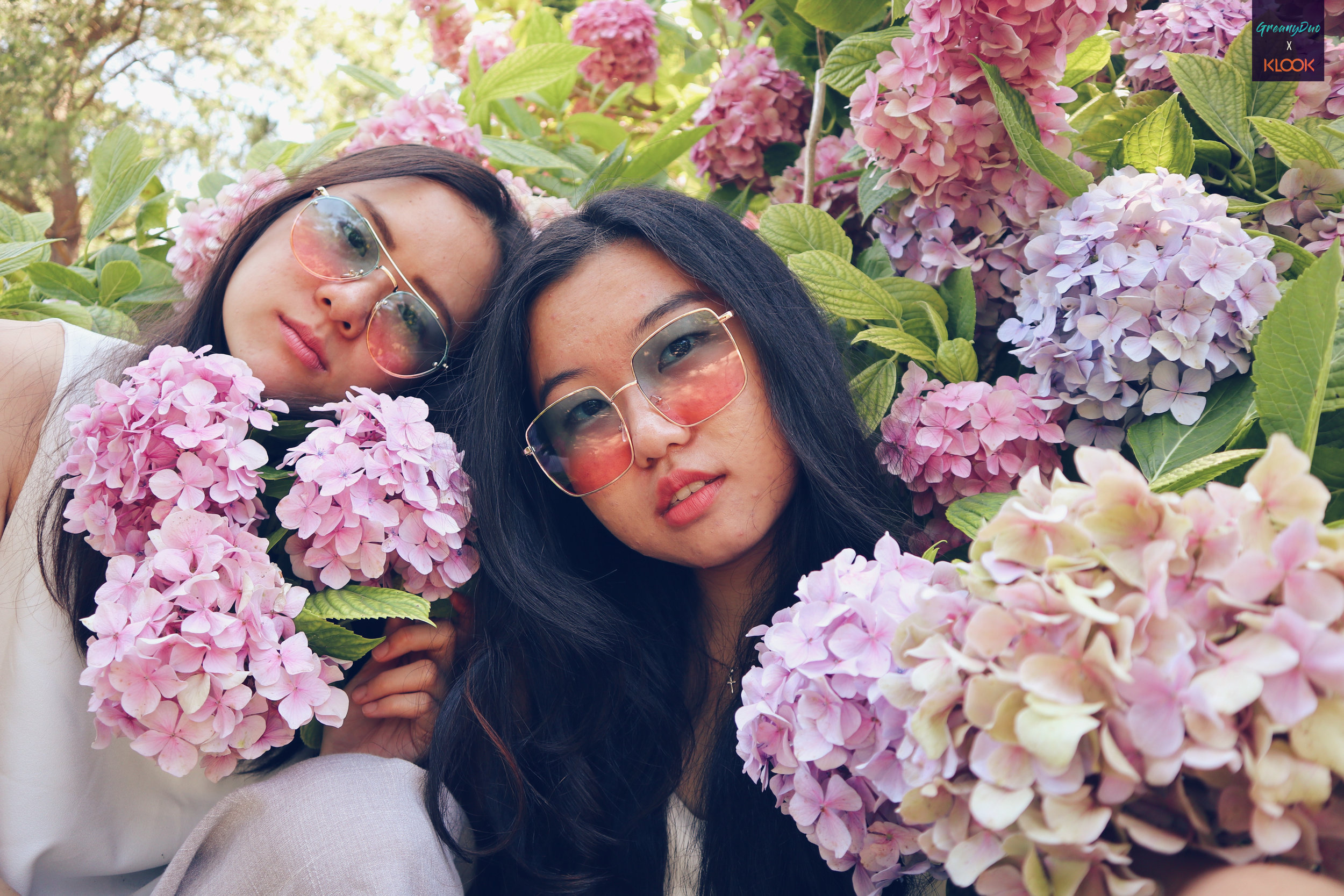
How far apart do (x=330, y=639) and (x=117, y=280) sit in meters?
1.30

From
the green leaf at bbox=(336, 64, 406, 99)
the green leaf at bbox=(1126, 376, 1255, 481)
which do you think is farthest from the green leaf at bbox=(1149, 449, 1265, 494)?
the green leaf at bbox=(336, 64, 406, 99)

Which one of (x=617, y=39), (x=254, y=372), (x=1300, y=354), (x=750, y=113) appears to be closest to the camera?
(x=1300, y=354)

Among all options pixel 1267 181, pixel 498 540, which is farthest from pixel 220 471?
pixel 1267 181

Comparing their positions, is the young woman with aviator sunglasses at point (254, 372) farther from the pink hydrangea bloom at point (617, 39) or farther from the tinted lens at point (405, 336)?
the pink hydrangea bloom at point (617, 39)

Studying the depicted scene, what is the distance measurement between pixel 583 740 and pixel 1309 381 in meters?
1.17

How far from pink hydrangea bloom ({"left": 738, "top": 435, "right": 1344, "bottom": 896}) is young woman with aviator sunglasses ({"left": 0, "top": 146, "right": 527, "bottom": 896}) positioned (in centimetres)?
104

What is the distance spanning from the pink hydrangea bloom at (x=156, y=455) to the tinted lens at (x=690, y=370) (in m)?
0.58

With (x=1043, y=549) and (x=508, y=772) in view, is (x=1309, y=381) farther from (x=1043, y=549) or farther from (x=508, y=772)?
(x=508, y=772)

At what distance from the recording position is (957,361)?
137 centimetres

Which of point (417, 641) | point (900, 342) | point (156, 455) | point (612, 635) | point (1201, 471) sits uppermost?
point (156, 455)

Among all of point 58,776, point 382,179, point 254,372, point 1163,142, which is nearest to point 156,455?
point 254,372

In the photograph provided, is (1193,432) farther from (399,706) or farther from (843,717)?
(399,706)

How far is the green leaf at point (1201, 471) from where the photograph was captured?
2.94 ft

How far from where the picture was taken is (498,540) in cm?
153
